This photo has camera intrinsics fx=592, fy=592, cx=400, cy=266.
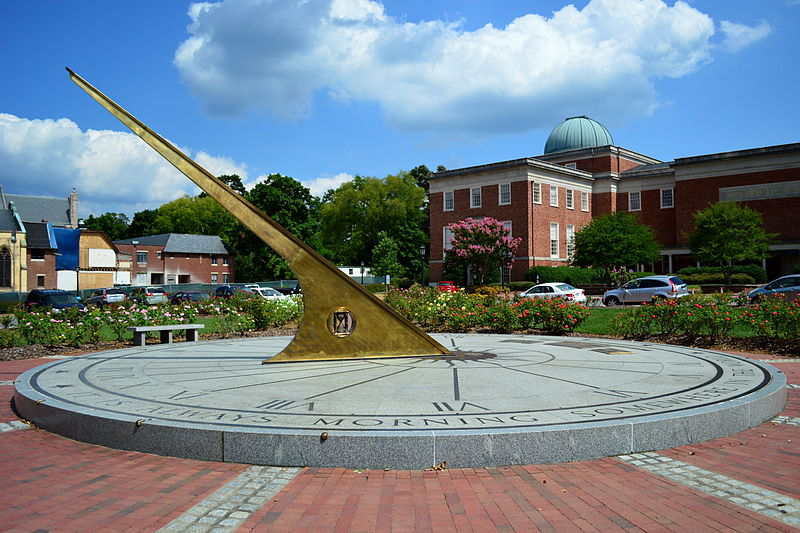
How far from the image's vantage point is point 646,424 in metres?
5.23

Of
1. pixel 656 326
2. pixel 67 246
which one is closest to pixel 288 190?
pixel 67 246

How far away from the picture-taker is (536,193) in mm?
49469

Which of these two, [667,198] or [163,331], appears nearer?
[163,331]

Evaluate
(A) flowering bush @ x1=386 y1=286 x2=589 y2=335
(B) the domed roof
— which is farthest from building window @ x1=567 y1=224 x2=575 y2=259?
(A) flowering bush @ x1=386 y1=286 x2=589 y2=335

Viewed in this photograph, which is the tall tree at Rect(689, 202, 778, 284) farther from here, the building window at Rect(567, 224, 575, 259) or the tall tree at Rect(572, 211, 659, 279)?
the building window at Rect(567, 224, 575, 259)

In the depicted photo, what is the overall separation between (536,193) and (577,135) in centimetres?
1367

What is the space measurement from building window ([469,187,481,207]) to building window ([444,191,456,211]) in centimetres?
173

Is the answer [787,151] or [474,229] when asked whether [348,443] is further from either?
[787,151]

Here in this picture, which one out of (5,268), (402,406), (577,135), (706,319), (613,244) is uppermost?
(577,135)

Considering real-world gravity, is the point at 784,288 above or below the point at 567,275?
below

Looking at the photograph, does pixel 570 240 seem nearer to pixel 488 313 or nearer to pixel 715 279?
pixel 715 279

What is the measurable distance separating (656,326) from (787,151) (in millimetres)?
38504

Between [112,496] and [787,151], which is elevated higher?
[787,151]

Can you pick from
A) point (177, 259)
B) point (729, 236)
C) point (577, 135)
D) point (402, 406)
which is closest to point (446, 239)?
point (577, 135)
